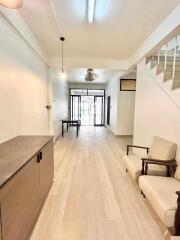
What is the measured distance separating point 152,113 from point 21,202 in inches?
122

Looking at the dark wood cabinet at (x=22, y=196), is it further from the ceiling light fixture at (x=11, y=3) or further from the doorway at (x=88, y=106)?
the doorway at (x=88, y=106)

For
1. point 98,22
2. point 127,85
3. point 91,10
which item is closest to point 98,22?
point 98,22

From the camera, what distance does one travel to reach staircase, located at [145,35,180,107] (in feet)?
9.14

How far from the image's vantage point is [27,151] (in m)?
1.99

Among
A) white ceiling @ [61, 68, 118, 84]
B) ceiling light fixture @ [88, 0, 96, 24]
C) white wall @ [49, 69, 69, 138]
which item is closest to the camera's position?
ceiling light fixture @ [88, 0, 96, 24]

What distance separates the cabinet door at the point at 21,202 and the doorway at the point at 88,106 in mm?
9481

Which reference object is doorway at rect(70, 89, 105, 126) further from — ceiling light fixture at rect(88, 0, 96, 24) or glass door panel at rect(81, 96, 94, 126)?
ceiling light fixture at rect(88, 0, 96, 24)

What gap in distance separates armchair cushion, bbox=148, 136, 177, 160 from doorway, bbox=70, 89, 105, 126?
8298 mm

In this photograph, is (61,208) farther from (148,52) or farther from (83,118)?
(83,118)

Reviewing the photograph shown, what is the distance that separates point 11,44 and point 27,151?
6.03ft

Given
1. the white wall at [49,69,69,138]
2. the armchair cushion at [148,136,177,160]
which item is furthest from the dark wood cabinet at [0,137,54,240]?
the white wall at [49,69,69,138]

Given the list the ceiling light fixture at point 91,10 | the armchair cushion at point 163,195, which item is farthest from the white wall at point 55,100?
the armchair cushion at point 163,195

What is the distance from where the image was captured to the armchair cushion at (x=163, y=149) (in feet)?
8.72

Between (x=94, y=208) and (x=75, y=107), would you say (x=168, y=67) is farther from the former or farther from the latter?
(x=75, y=107)
